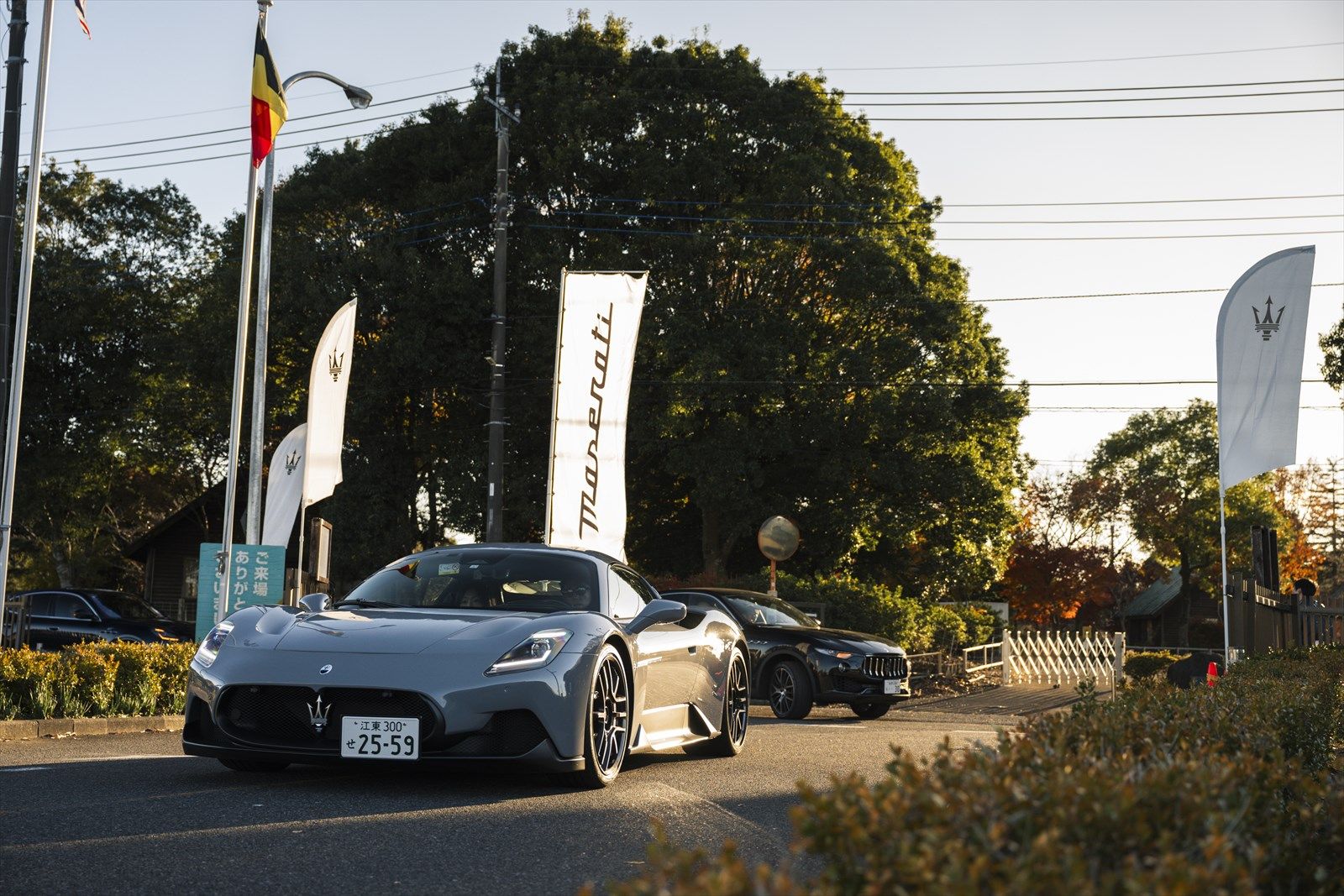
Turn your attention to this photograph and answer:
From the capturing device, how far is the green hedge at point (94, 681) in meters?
11.5

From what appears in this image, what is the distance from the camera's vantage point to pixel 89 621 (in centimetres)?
2259

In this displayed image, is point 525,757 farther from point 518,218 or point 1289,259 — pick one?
point 518,218

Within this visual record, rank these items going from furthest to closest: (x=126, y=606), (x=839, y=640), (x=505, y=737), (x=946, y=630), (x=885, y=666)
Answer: (x=946, y=630)
(x=126, y=606)
(x=885, y=666)
(x=839, y=640)
(x=505, y=737)

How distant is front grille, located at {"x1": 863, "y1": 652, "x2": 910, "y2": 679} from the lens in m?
16.5

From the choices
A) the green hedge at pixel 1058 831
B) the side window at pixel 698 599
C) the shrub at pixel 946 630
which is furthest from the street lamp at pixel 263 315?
the green hedge at pixel 1058 831

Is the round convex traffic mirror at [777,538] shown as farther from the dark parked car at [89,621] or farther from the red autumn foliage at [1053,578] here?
the red autumn foliage at [1053,578]

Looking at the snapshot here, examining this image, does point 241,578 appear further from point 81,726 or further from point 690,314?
point 690,314

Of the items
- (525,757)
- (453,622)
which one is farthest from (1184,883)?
(453,622)

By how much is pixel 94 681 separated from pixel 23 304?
5.32 metres

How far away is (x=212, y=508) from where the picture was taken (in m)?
45.1

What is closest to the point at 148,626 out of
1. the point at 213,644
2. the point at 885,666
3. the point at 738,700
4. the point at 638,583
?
the point at 885,666

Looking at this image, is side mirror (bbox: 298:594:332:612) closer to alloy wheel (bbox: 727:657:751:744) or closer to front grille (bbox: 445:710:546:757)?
front grille (bbox: 445:710:546:757)

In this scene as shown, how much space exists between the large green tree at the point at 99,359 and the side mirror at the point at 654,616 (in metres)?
35.1

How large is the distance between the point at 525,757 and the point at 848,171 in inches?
1060
